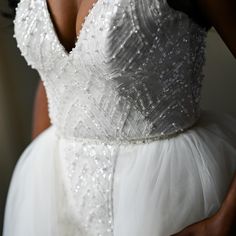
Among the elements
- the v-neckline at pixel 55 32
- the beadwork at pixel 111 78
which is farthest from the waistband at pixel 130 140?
the v-neckline at pixel 55 32

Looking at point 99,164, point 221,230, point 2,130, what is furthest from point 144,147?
point 2,130

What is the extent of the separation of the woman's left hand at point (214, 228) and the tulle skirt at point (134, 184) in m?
0.05

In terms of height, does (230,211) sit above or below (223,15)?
below

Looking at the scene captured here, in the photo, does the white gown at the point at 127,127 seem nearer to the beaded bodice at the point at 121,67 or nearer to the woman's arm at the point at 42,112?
the beaded bodice at the point at 121,67

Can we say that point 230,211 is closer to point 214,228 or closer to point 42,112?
point 214,228

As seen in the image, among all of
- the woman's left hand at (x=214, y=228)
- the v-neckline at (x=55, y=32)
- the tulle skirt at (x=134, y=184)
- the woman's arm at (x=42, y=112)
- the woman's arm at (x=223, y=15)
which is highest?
the v-neckline at (x=55, y=32)

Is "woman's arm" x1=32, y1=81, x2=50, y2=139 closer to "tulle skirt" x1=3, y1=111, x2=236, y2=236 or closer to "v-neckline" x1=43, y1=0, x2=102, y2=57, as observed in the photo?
"tulle skirt" x1=3, y1=111, x2=236, y2=236

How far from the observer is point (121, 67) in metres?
0.59

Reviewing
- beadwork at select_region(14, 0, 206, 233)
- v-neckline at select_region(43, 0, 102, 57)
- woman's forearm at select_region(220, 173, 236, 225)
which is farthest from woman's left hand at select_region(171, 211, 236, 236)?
v-neckline at select_region(43, 0, 102, 57)

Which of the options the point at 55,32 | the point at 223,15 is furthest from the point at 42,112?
the point at 223,15

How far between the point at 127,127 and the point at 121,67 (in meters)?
0.10

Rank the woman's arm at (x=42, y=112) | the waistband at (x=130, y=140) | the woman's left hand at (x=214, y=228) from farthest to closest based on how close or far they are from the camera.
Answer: the woman's arm at (x=42, y=112)
the waistband at (x=130, y=140)
the woman's left hand at (x=214, y=228)

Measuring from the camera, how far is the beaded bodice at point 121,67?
22.7 inches

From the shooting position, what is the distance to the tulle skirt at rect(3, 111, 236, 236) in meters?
0.61
